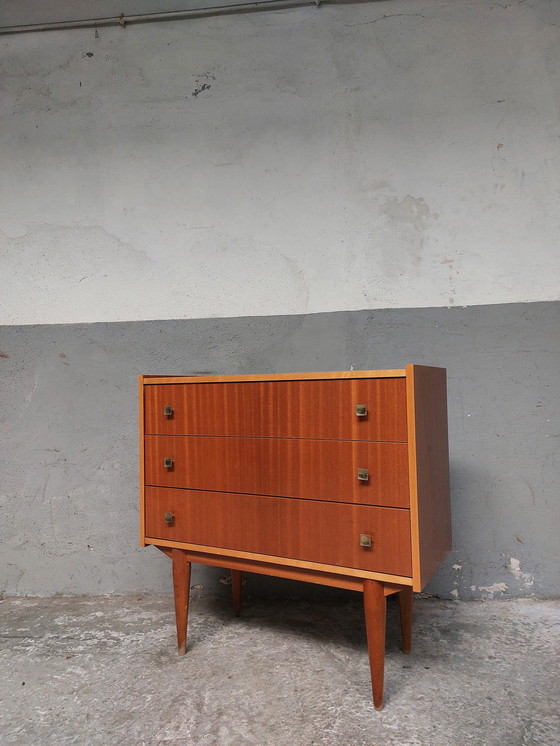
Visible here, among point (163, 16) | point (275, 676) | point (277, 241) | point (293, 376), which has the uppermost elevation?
point (163, 16)

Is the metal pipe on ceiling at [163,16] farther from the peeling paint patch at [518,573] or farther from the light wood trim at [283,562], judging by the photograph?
the peeling paint patch at [518,573]

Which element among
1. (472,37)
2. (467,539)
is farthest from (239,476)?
(472,37)

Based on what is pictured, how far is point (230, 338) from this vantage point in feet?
7.95

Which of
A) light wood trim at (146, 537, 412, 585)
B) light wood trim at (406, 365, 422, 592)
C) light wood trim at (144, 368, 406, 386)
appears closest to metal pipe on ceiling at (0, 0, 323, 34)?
light wood trim at (144, 368, 406, 386)

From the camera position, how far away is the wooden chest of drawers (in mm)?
1495

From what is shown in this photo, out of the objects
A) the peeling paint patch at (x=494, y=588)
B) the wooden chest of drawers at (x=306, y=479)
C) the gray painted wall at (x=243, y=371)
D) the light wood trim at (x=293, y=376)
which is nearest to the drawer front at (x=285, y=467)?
the wooden chest of drawers at (x=306, y=479)

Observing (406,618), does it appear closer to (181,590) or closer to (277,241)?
(181,590)

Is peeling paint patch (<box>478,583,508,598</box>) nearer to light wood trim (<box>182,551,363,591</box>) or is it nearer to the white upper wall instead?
light wood trim (<box>182,551,363,591</box>)

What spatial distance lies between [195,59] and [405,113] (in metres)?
1.00

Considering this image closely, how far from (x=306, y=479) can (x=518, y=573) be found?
1223 millimetres

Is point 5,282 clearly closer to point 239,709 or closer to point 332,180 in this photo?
point 332,180

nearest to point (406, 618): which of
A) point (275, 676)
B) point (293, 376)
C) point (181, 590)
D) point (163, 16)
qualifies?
point (275, 676)

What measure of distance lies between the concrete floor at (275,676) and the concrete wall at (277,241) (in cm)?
23

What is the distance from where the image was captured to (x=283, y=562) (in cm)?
166
